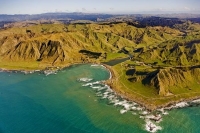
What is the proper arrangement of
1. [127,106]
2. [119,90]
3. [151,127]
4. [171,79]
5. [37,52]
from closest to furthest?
[151,127] → [127,106] → [119,90] → [171,79] → [37,52]

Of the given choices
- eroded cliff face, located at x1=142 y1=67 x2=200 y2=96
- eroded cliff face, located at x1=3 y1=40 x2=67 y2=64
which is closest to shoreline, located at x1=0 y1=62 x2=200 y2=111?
eroded cliff face, located at x1=142 y1=67 x2=200 y2=96

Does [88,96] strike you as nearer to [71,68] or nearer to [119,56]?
[71,68]

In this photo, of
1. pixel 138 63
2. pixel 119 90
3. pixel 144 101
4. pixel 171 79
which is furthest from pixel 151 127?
pixel 138 63

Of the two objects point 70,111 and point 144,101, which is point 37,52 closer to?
point 70,111

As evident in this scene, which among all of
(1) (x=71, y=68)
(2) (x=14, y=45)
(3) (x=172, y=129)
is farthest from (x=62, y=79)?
(2) (x=14, y=45)

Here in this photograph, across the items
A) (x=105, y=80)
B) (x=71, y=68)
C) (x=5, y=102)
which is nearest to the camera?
(x=5, y=102)
